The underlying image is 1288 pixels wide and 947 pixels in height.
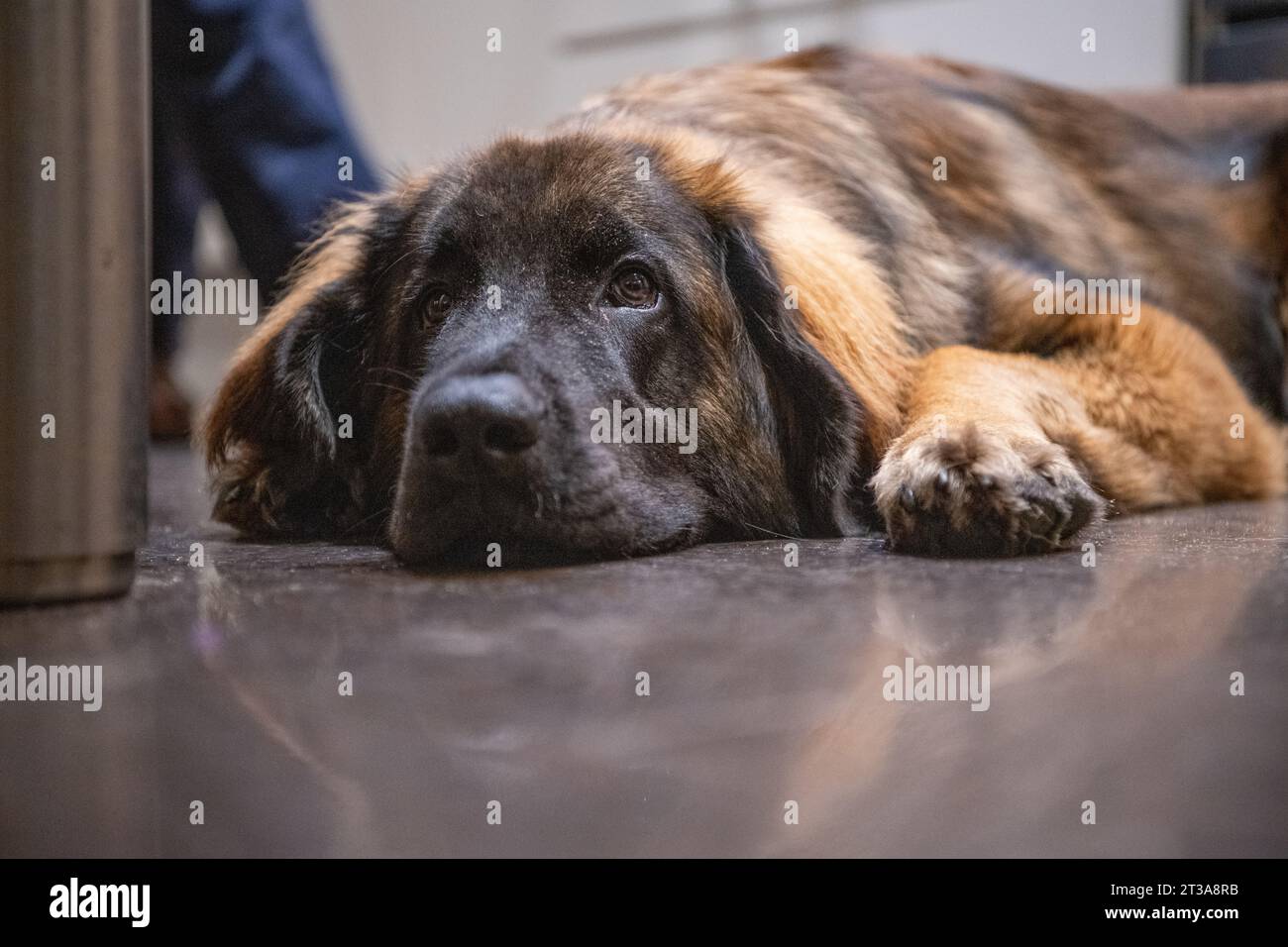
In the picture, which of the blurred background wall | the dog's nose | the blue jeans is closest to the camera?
the dog's nose

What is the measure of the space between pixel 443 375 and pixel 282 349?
0.77 m

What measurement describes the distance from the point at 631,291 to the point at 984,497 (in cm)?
78

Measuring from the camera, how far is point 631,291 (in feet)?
7.49

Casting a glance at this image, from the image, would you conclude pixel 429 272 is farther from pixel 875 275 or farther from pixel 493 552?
pixel 875 275

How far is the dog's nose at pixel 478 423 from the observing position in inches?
75.0

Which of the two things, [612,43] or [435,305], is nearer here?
[435,305]

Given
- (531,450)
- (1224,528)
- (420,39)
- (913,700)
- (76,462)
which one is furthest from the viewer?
(420,39)

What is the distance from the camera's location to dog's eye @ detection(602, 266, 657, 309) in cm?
227

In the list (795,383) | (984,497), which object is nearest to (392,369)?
(795,383)

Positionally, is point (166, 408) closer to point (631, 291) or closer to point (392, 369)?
point (392, 369)

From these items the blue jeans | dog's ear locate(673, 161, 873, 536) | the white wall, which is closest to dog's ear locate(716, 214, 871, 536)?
dog's ear locate(673, 161, 873, 536)

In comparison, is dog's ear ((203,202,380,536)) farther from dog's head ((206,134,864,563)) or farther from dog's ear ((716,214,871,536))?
dog's ear ((716,214,871,536))
